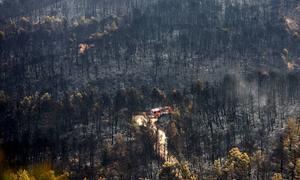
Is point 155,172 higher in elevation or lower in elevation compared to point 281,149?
lower

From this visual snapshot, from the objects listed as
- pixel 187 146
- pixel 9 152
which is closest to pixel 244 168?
pixel 187 146

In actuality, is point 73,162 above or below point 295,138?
below

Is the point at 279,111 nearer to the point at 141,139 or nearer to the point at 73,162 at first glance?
the point at 141,139

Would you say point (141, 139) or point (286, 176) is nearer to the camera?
point (286, 176)

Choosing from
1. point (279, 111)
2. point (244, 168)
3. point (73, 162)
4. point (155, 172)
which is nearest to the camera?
point (244, 168)

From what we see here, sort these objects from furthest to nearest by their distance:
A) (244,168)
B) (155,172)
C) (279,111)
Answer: (279,111), (155,172), (244,168)

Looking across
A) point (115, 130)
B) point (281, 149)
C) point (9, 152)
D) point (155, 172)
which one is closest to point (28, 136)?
point (9, 152)

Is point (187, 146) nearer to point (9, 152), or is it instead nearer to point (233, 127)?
point (233, 127)

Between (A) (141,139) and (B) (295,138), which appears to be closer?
(B) (295,138)

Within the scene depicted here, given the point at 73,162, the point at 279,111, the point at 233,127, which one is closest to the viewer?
the point at 73,162
